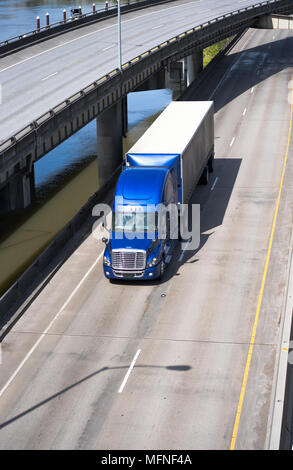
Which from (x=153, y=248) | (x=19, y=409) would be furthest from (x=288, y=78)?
(x=19, y=409)

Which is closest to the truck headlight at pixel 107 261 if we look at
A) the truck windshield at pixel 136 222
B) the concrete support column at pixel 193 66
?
the truck windshield at pixel 136 222

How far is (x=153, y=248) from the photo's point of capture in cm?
3142

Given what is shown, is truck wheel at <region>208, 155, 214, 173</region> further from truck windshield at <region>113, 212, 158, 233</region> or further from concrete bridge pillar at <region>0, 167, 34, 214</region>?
truck windshield at <region>113, 212, 158, 233</region>

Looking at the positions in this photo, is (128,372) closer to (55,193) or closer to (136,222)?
(136,222)

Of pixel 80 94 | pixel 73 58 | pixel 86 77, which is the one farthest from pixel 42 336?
pixel 73 58

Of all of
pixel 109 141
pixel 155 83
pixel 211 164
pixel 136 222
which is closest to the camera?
pixel 136 222

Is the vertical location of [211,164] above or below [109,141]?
above

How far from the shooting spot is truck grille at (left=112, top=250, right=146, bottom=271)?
31156 mm

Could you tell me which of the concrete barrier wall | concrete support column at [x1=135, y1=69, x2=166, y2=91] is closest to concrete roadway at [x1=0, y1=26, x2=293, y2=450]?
concrete support column at [x1=135, y1=69, x2=166, y2=91]

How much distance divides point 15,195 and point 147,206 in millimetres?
21194

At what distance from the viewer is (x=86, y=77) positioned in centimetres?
5131

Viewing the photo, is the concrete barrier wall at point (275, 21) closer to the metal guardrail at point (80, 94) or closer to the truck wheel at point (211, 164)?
the metal guardrail at point (80, 94)

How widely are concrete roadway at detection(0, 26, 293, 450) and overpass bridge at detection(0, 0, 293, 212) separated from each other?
6.77 m

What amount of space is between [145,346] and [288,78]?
55.6 metres
